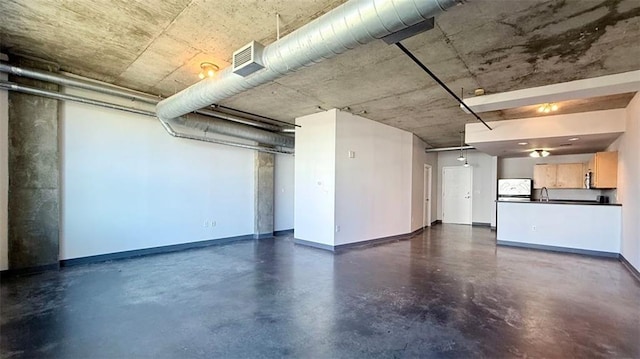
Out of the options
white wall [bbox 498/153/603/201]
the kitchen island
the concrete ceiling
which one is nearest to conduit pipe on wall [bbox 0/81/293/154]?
the concrete ceiling

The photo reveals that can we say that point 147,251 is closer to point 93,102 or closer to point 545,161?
point 93,102

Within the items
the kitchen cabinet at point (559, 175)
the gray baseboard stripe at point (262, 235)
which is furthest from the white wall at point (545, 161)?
the gray baseboard stripe at point (262, 235)

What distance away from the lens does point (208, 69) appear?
377cm

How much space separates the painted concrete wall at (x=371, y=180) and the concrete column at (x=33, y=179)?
4436mm

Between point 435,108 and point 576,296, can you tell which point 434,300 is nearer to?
point 576,296

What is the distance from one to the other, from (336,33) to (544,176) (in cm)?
839

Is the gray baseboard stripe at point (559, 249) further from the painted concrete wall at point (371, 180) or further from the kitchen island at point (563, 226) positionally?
the painted concrete wall at point (371, 180)

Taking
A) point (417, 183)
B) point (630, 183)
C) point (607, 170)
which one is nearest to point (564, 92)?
point (630, 183)

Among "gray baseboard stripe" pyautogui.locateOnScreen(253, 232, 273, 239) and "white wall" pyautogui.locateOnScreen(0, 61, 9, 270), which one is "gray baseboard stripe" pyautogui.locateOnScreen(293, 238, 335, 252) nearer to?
"gray baseboard stripe" pyautogui.locateOnScreen(253, 232, 273, 239)

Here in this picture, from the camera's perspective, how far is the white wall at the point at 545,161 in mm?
7711

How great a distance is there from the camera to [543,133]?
545cm

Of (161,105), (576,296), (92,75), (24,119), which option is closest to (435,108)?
(576,296)

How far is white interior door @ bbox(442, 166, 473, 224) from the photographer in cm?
1000

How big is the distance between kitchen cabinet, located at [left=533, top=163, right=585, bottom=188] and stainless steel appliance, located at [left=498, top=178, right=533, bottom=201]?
267 millimetres
